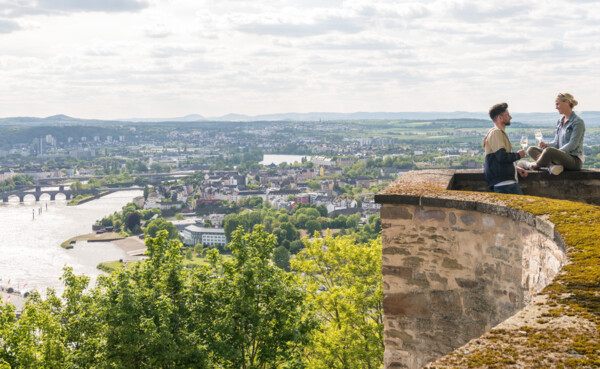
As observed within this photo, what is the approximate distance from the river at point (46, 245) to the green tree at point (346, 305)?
20.3 metres

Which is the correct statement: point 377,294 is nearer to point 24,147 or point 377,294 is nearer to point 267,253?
point 267,253

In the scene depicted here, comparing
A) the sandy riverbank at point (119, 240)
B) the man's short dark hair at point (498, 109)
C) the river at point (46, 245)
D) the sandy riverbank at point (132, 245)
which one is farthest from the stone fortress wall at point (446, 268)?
the sandy riverbank at point (132, 245)

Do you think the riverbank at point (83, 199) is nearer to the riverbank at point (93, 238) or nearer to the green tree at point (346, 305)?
the riverbank at point (93, 238)

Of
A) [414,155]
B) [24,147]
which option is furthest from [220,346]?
[24,147]

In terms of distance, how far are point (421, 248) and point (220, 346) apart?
3042 millimetres

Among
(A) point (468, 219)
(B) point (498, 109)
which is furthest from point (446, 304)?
(B) point (498, 109)

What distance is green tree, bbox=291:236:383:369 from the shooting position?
11.2 m

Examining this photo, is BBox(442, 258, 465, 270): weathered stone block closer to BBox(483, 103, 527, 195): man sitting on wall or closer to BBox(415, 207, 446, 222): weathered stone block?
BBox(415, 207, 446, 222): weathered stone block

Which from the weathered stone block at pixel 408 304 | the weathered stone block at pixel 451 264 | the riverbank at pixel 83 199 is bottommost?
the riverbank at pixel 83 199

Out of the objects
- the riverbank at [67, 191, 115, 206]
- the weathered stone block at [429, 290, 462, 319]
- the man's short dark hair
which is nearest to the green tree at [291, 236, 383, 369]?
the man's short dark hair

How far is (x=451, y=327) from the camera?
3.99 m

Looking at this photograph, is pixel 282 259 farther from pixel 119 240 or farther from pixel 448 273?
pixel 448 273

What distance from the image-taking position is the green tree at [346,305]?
1123 centimetres

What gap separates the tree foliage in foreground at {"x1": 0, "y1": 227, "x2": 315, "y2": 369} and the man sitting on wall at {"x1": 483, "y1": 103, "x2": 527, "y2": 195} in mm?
2988
